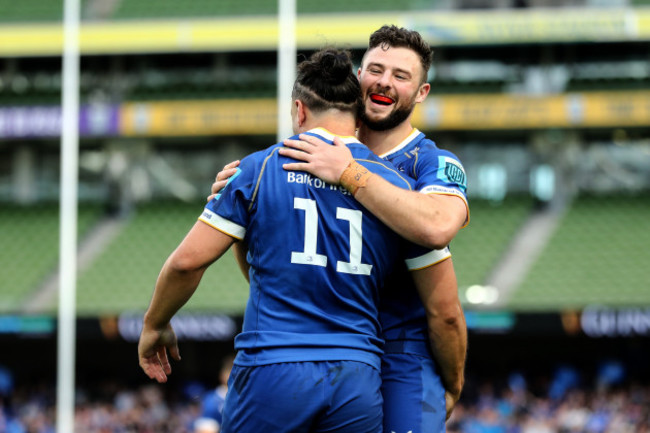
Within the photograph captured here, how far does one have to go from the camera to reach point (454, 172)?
3.27 metres

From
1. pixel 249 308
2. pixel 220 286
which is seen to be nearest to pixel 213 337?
pixel 220 286

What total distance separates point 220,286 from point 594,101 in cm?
850

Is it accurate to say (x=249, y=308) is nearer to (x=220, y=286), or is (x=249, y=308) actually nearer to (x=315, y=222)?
(x=315, y=222)

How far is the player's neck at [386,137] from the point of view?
11.5 ft

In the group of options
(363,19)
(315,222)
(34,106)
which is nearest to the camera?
(315,222)

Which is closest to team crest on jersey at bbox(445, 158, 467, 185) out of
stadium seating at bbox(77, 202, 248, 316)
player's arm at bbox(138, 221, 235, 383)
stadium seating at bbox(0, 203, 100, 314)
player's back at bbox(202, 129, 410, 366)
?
player's back at bbox(202, 129, 410, 366)

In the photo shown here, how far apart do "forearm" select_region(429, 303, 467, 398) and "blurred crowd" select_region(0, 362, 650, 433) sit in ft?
34.0

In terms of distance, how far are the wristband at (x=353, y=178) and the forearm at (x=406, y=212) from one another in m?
0.01

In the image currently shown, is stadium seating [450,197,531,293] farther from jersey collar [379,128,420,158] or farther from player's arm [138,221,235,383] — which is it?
player's arm [138,221,235,383]

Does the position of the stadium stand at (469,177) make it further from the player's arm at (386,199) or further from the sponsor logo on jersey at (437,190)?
the player's arm at (386,199)

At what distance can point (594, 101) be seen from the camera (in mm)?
18734

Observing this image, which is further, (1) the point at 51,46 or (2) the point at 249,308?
(1) the point at 51,46

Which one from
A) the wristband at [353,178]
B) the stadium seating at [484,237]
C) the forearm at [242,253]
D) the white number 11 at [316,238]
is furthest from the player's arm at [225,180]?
the stadium seating at [484,237]

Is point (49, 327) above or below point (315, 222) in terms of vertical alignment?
below
